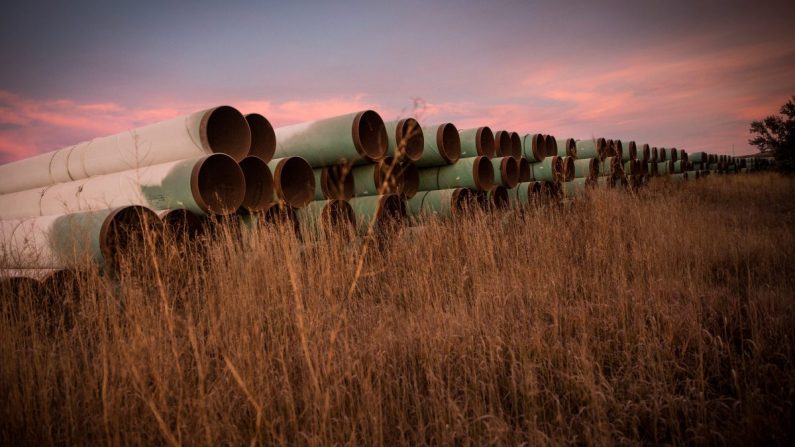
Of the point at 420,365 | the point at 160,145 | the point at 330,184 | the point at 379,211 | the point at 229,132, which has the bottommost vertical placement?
the point at 420,365

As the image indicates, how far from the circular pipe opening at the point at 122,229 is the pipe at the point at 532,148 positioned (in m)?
7.66

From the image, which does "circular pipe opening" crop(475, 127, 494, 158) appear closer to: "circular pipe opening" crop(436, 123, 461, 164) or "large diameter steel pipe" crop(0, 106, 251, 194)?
"circular pipe opening" crop(436, 123, 461, 164)

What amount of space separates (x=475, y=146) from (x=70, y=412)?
6.22 m

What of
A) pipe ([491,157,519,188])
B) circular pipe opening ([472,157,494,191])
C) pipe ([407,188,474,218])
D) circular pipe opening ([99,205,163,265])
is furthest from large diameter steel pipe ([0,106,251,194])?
pipe ([491,157,519,188])

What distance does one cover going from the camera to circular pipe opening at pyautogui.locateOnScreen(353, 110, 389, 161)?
16.6 feet

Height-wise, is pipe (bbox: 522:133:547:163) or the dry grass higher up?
pipe (bbox: 522:133:547:163)

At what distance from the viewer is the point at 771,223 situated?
6109 mm

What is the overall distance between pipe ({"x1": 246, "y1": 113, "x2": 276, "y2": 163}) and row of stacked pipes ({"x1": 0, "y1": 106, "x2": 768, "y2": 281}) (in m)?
0.01

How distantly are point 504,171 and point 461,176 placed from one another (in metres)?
1.23

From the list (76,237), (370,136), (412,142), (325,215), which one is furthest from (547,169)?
(76,237)

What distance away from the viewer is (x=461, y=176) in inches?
254

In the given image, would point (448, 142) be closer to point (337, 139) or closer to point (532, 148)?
point (337, 139)

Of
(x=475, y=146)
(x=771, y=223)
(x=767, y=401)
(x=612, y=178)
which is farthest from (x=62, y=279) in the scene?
(x=612, y=178)

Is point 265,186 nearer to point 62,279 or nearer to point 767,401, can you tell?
point 62,279
